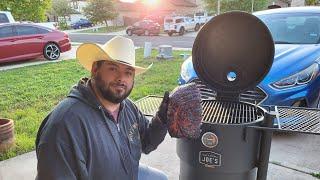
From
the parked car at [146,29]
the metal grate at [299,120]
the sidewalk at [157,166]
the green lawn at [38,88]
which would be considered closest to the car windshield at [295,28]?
the sidewalk at [157,166]

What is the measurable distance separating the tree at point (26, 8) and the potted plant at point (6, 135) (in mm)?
14350

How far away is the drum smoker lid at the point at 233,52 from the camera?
2.41 m

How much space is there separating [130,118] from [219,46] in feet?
2.50

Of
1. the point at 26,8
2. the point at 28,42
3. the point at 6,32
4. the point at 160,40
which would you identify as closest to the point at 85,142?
the point at 6,32

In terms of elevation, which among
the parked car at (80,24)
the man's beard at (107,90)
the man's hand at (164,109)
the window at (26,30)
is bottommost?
the parked car at (80,24)

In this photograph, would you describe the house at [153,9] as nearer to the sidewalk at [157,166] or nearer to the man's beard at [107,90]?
the sidewalk at [157,166]

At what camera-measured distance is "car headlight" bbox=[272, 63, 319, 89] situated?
433 centimetres

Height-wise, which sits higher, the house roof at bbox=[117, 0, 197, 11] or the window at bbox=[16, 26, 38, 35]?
the house roof at bbox=[117, 0, 197, 11]

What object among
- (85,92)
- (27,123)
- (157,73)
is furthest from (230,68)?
(157,73)

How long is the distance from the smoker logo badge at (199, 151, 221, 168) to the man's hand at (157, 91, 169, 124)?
316mm

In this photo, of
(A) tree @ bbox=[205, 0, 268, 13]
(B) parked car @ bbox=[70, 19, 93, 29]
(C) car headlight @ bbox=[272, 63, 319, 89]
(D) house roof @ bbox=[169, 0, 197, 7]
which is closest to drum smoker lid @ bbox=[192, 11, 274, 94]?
(C) car headlight @ bbox=[272, 63, 319, 89]

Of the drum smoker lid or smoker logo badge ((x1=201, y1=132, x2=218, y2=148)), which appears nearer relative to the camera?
smoker logo badge ((x1=201, y1=132, x2=218, y2=148))

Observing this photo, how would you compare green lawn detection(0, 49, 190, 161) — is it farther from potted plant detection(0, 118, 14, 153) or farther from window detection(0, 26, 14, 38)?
window detection(0, 26, 14, 38)

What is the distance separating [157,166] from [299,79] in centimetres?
195
